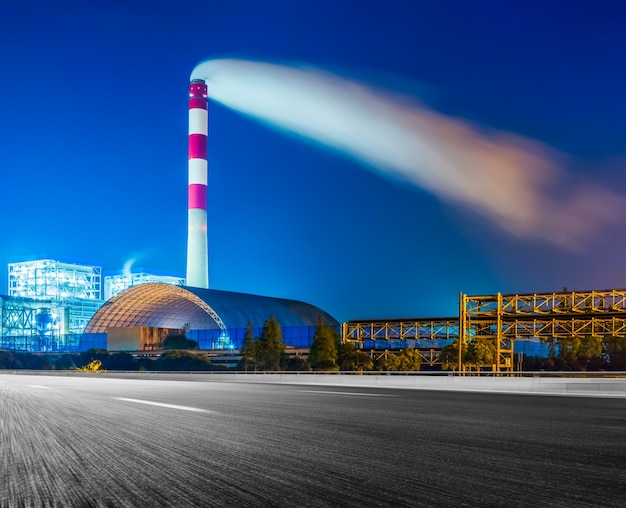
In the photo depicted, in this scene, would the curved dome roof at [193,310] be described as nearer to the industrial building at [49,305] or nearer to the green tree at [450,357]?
the industrial building at [49,305]

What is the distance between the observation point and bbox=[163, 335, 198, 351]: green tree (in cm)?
11462

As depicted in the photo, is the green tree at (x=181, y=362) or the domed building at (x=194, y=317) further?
the domed building at (x=194, y=317)

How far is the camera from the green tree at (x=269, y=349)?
8388 centimetres

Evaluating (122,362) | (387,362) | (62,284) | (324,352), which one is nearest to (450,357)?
(387,362)

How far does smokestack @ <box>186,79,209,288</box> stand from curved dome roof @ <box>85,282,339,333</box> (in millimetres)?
12532

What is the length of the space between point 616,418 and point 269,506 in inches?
365

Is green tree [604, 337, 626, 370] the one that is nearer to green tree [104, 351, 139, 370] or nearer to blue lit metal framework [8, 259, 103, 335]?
green tree [104, 351, 139, 370]

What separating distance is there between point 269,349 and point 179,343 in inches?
1356

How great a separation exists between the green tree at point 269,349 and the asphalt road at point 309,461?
242ft

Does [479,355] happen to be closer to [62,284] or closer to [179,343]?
[179,343]

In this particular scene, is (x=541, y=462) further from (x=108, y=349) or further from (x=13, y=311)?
(x=13, y=311)

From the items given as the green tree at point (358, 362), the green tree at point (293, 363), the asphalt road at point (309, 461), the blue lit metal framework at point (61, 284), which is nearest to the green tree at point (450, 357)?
the green tree at point (358, 362)

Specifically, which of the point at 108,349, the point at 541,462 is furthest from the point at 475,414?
the point at 108,349

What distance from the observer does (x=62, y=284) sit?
17762 centimetres
